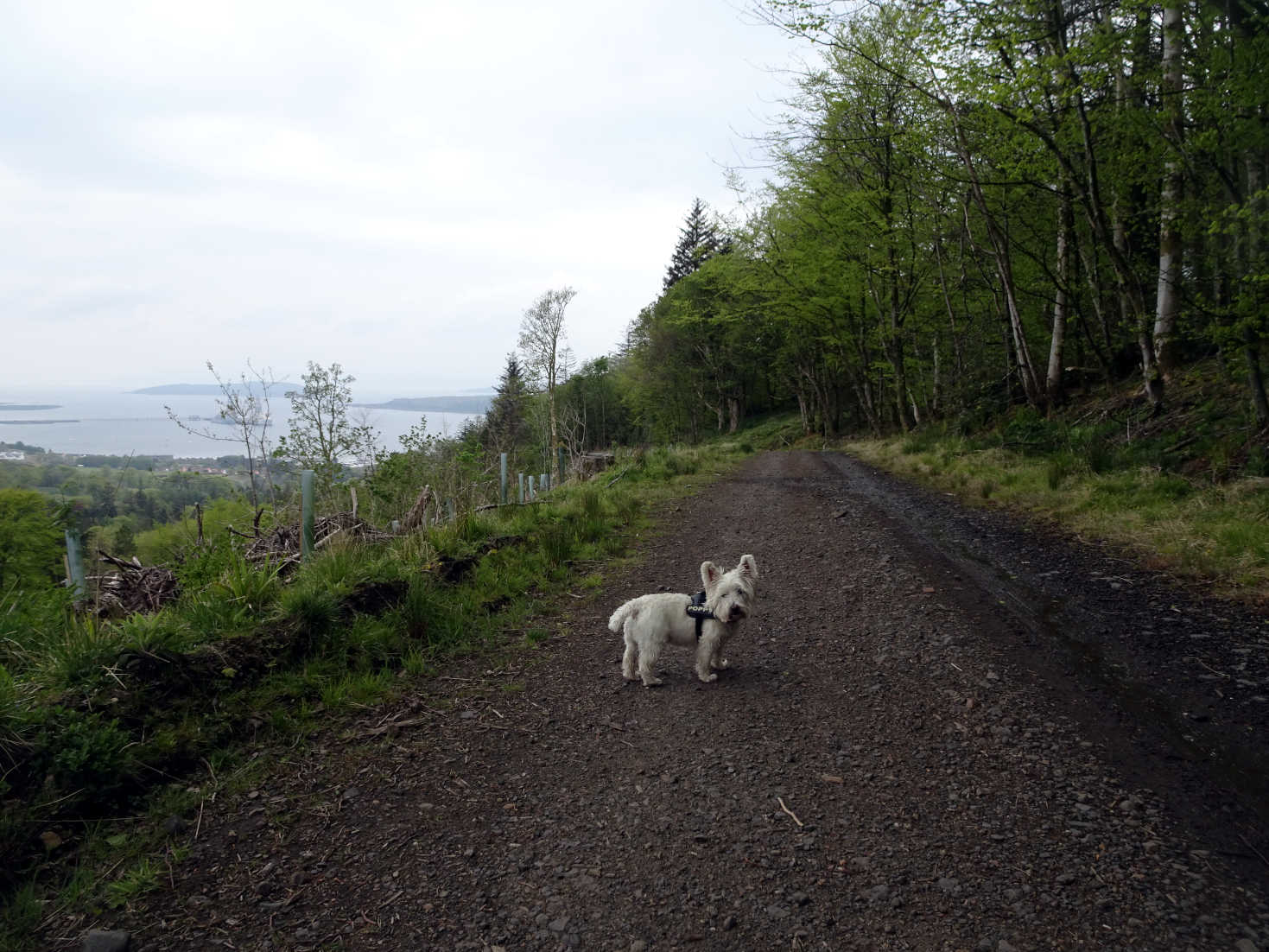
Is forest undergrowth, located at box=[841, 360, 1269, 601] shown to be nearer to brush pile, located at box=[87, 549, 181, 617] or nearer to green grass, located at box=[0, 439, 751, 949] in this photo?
green grass, located at box=[0, 439, 751, 949]

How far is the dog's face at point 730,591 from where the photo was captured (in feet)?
15.1

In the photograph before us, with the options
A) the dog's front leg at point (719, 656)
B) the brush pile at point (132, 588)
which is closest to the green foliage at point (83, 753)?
the brush pile at point (132, 588)

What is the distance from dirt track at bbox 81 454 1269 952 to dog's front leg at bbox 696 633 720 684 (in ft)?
0.34

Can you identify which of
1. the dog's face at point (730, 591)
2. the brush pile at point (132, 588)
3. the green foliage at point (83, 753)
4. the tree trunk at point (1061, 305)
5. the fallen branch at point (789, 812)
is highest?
the tree trunk at point (1061, 305)

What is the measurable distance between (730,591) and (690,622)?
0.35 m

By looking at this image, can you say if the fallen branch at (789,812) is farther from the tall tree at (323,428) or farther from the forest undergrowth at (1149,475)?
the tall tree at (323,428)

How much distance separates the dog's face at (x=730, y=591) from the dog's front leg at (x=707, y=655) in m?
0.17

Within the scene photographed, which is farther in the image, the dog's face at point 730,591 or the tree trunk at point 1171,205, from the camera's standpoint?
the tree trunk at point 1171,205

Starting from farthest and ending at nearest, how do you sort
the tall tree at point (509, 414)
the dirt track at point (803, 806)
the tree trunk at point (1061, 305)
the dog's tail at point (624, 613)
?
the tall tree at point (509, 414)
the tree trunk at point (1061, 305)
the dog's tail at point (624, 613)
the dirt track at point (803, 806)

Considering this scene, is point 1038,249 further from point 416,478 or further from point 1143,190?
point 416,478

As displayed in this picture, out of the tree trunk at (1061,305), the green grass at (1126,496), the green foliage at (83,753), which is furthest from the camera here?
the tree trunk at (1061,305)

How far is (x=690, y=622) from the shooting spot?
4.79 metres

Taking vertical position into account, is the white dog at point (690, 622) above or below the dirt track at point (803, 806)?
above

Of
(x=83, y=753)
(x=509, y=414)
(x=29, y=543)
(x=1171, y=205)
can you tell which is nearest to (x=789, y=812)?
(x=83, y=753)
